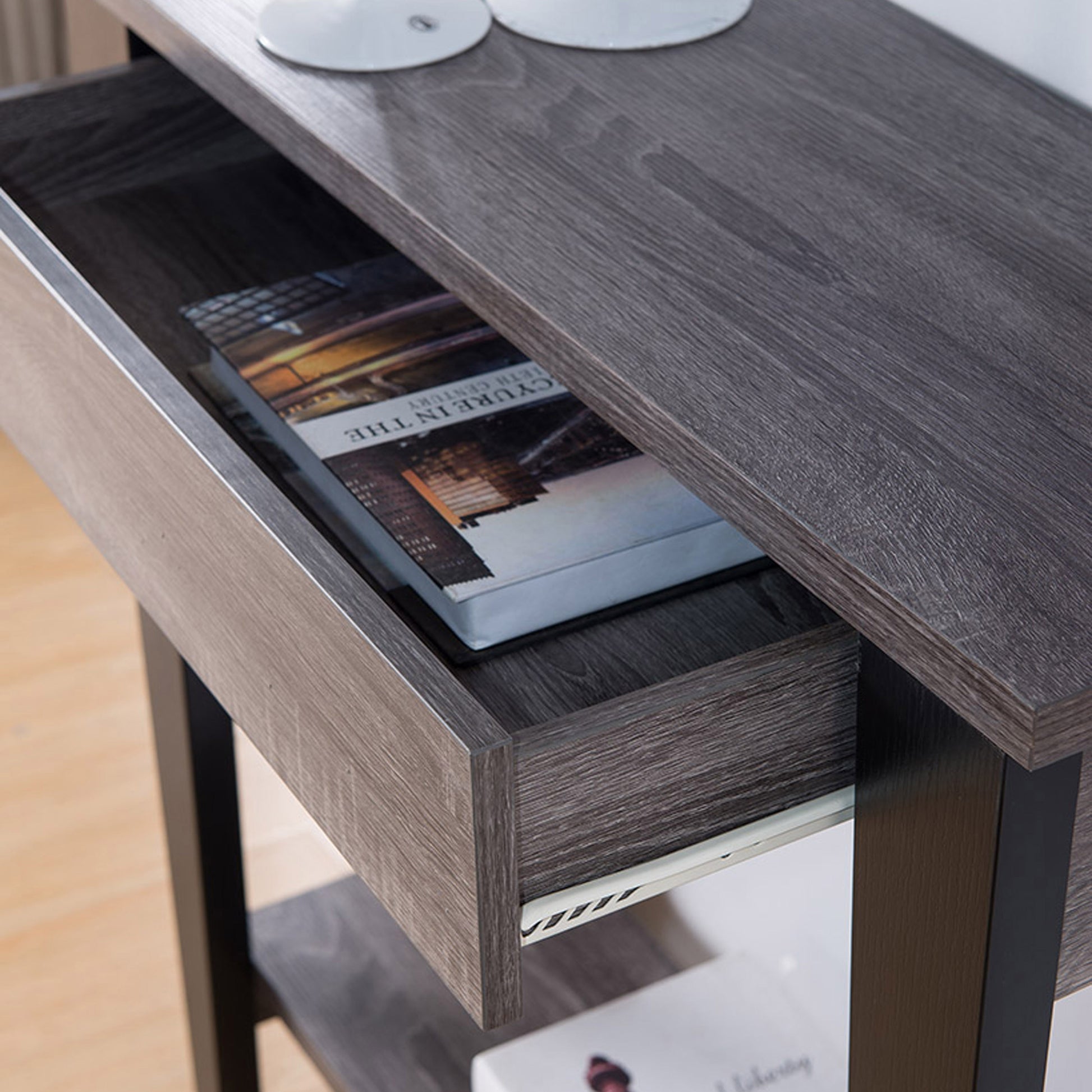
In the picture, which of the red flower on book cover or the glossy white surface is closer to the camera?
the red flower on book cover

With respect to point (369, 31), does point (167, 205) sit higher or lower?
lower

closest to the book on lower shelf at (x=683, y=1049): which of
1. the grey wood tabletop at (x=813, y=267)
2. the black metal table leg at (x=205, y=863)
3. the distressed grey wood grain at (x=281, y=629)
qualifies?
the black metal table leg at (x=205, y=863)

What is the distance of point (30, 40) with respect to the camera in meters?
2.20

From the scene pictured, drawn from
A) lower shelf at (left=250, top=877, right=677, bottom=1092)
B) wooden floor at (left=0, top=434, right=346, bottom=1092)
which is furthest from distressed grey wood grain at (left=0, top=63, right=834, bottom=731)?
wooden floor at (left=0, top=434, right=346, bottom=1092)

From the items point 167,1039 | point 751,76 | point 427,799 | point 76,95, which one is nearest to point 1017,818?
point 427,799

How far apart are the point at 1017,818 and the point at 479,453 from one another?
296 mm

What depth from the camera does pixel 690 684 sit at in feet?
1.57

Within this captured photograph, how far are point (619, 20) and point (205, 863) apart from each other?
606 millimetres

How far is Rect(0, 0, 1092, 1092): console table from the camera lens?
45cm

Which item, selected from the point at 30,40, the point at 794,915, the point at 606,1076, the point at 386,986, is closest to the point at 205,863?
the point at 386,986

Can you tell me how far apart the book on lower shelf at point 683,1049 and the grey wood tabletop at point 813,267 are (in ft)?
1.87

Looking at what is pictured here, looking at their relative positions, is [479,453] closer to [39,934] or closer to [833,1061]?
[833,1061]

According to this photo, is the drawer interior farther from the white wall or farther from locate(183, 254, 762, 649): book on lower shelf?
the white wall

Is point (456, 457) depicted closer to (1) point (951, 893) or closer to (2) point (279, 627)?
(2) point (279, 627)
